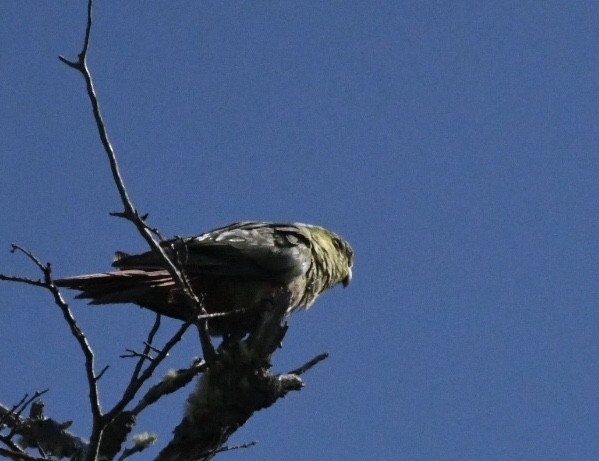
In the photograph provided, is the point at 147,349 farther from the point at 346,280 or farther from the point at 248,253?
the point at 346,280

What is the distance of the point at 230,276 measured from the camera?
6047mm

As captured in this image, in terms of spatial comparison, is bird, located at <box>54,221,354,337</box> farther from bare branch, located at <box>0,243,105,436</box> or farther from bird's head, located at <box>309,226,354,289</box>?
bare branch, located at <box>0,243,105,436</box>

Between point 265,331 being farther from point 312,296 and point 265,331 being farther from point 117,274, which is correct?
point 312,296

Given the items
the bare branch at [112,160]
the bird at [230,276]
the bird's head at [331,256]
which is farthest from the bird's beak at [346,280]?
the bare branch at [112,160]

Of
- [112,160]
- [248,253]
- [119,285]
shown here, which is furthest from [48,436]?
[112,160]

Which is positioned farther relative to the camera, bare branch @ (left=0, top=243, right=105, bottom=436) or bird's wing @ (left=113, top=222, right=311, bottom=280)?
bird's wing @ (left=113, top=222, right=311, bottom=280)

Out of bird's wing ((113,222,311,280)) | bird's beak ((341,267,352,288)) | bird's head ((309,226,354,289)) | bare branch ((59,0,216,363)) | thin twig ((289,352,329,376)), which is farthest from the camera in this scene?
bird's beak ((341,267,352,288))

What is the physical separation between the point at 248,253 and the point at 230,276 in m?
0.21

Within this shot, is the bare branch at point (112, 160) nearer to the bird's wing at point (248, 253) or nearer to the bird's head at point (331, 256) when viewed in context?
the bird's wing at point (248, 253)

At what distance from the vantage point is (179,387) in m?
4.75

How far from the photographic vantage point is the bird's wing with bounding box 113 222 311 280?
5.96 meters

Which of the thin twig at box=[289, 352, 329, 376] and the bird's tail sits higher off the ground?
the bird's tail

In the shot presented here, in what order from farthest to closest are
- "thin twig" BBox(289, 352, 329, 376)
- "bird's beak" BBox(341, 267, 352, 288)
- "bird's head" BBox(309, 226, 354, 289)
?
1. "bird's beak" BBox(341, 267, 352, 288)
2. "bird's head" BBox(309, 226, 354, 289)
3. "thin twig" BBox(289, 352, 329, 376)

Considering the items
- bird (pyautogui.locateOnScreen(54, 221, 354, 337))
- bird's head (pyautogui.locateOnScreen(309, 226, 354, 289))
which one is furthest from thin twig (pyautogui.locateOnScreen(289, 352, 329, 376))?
bird's head (pyautogui.locateOnScreen(309, 226, 354, 289))
